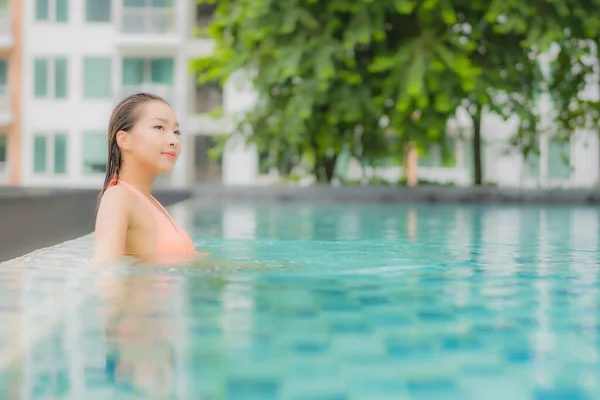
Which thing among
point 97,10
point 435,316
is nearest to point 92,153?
point 97,10

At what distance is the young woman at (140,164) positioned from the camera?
17.8ft

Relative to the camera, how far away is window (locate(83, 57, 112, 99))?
34.6 metres

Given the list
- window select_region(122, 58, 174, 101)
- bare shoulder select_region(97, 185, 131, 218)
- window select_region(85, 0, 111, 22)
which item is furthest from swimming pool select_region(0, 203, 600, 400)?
window select_region(85, 0, 111, 22)

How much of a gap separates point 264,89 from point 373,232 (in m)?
8.52

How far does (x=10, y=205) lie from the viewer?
392 inches

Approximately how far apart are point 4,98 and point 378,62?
21.0 m

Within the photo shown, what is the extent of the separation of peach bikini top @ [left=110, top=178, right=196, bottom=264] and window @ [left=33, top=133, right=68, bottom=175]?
2940cm

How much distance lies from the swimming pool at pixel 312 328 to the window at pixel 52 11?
94.4ft

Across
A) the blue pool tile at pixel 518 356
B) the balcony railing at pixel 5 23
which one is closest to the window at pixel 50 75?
the balcony railing at pixel 5 23

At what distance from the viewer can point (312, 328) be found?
393 cm

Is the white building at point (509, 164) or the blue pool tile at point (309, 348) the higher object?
the white building at point (509, 164)

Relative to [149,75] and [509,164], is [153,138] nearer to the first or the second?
[149,75]

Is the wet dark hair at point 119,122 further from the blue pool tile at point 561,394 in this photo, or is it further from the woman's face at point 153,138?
the blue pool tile at point 561,394

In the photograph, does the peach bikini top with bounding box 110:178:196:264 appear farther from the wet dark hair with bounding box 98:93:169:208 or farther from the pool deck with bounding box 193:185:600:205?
the pool deck with bounding box 193:185:600:205
